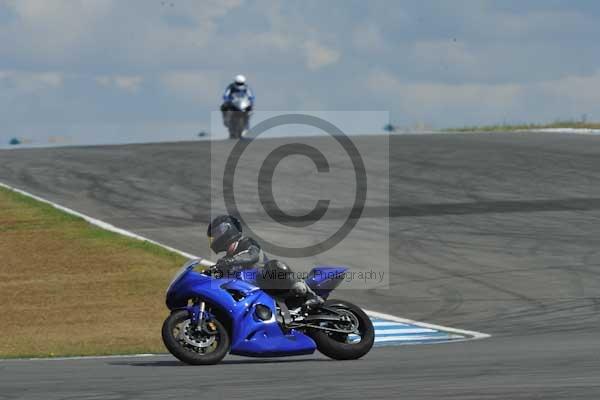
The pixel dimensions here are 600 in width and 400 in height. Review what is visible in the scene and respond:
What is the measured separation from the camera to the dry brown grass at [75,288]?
634 inches

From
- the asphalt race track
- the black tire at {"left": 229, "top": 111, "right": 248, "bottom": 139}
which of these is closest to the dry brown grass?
the asphalt race track

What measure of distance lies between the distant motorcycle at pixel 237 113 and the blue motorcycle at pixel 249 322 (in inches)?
1052

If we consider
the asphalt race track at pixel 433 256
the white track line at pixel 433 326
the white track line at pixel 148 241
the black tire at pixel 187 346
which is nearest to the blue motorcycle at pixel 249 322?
the black tire at pixel 187 346

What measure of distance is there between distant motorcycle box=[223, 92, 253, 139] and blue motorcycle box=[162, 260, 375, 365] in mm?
26715

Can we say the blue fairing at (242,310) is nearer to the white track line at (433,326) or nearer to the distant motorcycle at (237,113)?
the white track line at (433,326)

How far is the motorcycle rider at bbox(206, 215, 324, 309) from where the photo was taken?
37.6 feet

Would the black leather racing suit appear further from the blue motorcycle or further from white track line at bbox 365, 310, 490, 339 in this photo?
white track line at bbox 365, 310, 490, 339

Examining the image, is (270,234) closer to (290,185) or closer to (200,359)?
(290,185)

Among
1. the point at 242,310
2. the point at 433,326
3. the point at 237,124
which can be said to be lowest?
the point at 433,326

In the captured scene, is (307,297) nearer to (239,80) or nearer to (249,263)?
(249,263)

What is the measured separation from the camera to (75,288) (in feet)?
65.1

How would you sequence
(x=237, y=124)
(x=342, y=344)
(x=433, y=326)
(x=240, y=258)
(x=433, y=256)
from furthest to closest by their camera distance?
(x=237, y=124) < (x=433, y=256) < (x=433, y=326) < (x=342, y=344) < (x=240, y=258)

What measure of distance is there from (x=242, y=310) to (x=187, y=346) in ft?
2.10

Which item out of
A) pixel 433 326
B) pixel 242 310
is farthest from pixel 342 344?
pixel 433 326
